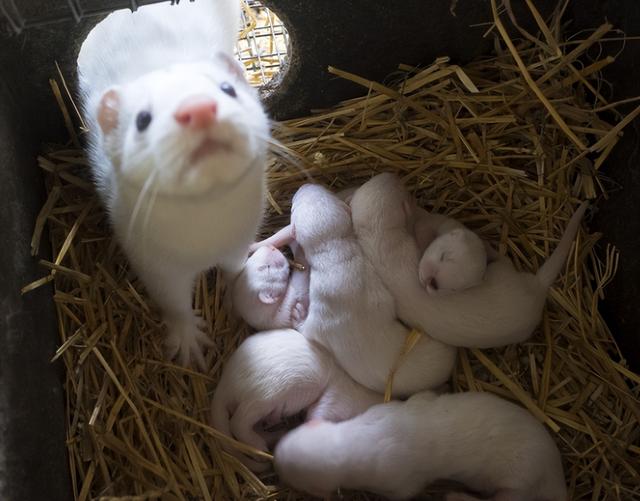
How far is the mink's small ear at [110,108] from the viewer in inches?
80.3

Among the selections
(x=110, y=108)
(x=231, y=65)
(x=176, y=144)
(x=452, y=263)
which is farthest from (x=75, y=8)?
(x=452, y=263)

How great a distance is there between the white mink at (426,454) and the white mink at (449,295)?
11.2 inches

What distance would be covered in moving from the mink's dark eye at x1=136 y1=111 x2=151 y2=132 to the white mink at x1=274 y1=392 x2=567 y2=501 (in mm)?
1154

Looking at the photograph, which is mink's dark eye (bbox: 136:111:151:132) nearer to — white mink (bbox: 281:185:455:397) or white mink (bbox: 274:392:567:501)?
white mink (bbox: 281:185:455:397)

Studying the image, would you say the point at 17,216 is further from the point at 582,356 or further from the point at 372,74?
the point at 582,356

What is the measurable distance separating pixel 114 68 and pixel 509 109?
5.19ft

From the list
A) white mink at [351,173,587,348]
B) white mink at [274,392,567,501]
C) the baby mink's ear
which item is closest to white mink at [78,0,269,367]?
the baby mink's ear

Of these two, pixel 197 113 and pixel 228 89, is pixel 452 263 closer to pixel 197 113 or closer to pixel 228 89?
pixel 228 89

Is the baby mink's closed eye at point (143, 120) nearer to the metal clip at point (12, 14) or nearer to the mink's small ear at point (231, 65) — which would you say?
the mink's small ear at point (231, 65)

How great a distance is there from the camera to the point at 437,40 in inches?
115

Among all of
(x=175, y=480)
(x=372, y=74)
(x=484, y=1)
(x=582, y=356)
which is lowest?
(x=582, y=356)

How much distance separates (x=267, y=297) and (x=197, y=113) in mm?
1120

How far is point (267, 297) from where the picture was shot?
2.67 m

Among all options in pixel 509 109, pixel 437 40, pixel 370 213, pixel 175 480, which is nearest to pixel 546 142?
pixel 509 109
